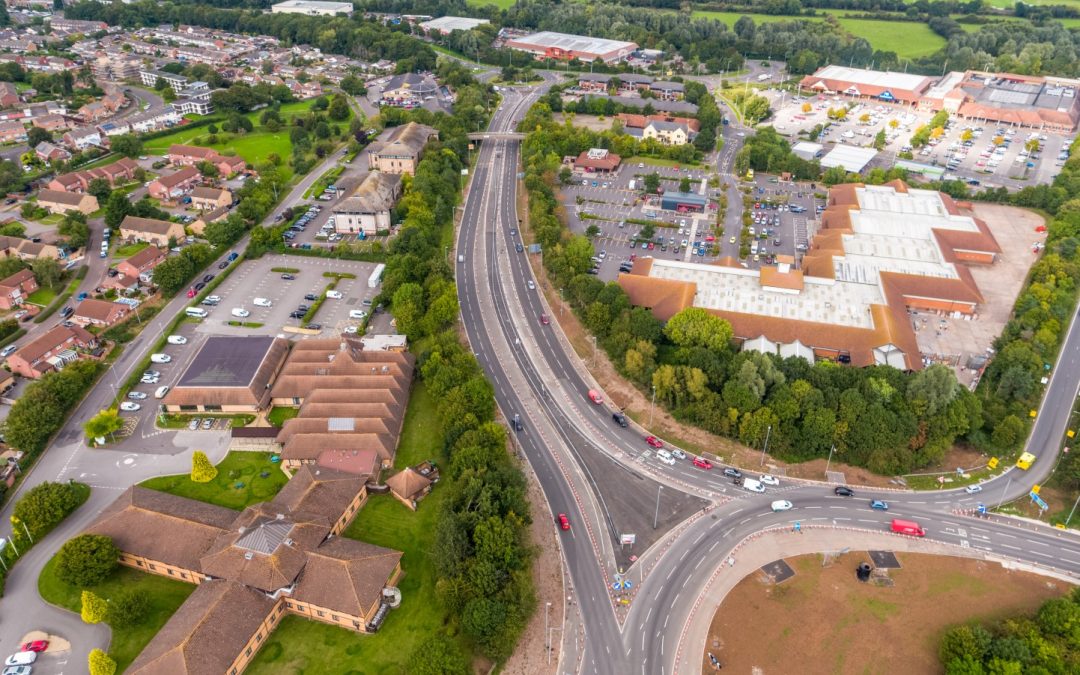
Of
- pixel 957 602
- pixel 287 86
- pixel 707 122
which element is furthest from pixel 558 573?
pixel 287 86

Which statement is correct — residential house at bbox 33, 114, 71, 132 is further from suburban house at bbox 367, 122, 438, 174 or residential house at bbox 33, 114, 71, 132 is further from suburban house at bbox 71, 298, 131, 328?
suburban house at bbox 71, 298, 131, 328

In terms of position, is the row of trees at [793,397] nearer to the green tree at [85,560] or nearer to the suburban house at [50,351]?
the green tree at [85,560]

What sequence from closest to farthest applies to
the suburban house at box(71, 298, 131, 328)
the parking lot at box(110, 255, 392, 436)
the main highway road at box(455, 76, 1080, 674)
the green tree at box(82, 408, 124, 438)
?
the main highway road at box(455, 76, 1080, 674)
the green tree at box(82, 408, 124, 438)
the parking lot at box(110, 255, 392, 436)
the suburban house at box(71, 298, 131, 328)

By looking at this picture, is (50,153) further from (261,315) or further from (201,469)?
(201,469)

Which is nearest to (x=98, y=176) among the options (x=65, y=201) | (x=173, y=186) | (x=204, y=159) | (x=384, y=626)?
(x=65, y=201)

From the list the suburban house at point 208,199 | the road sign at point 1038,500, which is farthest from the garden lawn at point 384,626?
the suburban house at point 208,199

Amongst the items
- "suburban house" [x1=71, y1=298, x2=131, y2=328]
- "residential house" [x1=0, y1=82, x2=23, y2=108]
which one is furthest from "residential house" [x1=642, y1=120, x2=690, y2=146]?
"residential house" [x1=0, y1=82, x2=23, y2=108]
